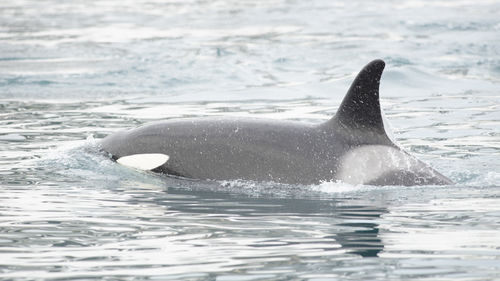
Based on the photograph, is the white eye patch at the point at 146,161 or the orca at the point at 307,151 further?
the white eye patch at the point at 146,161

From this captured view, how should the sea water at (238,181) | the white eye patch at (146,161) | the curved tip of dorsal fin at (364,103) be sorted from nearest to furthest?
the sea water at (238,181)
the curved tip of dorsal fin at (364,103)
the white eye patch at (146,161)

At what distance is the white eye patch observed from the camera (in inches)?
386

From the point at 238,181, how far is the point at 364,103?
1441mm

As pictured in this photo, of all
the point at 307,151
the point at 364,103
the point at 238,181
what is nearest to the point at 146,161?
the point at 238,181

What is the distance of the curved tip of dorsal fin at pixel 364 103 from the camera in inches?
353

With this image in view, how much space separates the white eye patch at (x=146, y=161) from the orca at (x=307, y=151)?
10mm

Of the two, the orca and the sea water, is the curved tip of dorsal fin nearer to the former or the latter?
the orca

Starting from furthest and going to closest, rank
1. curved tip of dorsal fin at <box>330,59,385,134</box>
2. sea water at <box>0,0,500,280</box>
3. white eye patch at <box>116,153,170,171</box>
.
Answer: white eye patch at <box>116,153,170,171</box>, curved tip of dorsal fin at <box>330,59,385,134</box>, sea water at <box>0,0,500,280</box>

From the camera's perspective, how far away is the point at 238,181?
9.36 metres

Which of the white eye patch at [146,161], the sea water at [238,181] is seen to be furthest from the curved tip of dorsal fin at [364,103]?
the white eye patch at [146,161]

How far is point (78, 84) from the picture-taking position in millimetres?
18797

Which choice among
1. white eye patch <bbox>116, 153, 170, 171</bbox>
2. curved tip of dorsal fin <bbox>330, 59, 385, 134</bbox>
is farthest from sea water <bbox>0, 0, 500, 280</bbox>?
curved tip of dorsal fin <bbox>330, 59, 385, 134</bbox>

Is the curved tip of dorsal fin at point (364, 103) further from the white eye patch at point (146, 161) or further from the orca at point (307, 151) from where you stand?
the white eye patch at point (146, 161)

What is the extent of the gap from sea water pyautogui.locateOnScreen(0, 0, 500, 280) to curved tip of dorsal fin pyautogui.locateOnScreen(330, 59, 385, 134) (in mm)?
636
